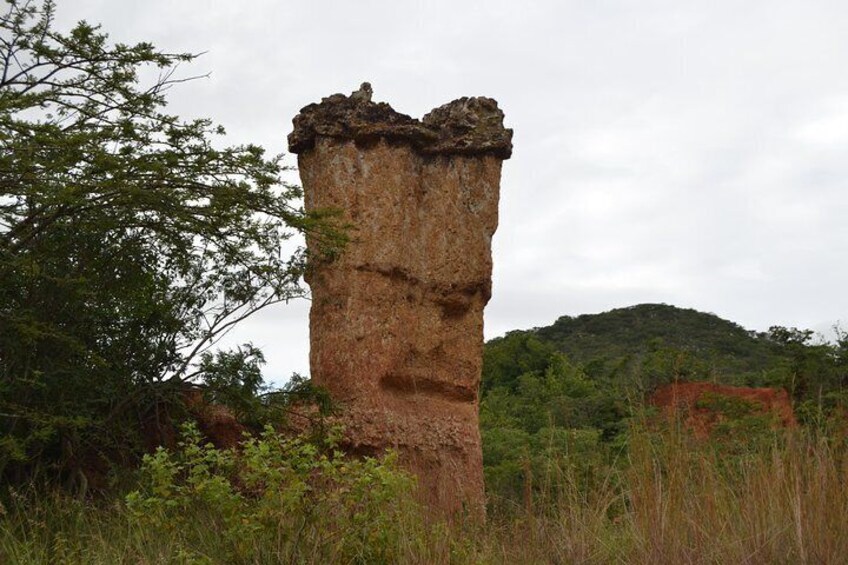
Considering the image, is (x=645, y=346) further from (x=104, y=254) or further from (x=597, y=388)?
(x=104, y=254)

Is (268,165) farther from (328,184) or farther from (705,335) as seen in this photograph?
(705,335)

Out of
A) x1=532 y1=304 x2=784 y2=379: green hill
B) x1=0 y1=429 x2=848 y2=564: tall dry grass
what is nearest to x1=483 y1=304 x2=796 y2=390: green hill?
x1=532 y1=304 x2=784 y2=379: green hill

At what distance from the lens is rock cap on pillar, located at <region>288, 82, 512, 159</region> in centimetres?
898

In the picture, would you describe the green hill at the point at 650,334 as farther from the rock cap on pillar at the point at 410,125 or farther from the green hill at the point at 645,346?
the rock cap on pillar at the point at 410,125

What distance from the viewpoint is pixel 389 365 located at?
348 inches

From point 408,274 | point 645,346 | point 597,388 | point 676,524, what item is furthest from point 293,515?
point 645,346

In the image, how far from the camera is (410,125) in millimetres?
9141

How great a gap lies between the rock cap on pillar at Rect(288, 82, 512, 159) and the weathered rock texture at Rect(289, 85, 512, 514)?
0.01 m

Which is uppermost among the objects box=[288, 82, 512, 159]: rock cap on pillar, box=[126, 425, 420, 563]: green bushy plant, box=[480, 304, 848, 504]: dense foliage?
box=[288, 82, 512, 159]: rock cap on pillar

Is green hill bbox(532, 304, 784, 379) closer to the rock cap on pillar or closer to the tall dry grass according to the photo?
the rock cap on pillar

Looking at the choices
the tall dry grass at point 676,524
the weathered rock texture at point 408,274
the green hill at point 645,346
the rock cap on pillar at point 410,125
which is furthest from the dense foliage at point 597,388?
the rock cap on pillar at point 410,125

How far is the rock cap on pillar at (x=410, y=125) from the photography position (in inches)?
354

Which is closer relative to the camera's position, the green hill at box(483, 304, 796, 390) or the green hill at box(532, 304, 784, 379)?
the green hill at box(483, 304, 796, 390)

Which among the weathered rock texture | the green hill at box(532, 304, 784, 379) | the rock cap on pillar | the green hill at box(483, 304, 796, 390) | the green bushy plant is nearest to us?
the green bushy plant
